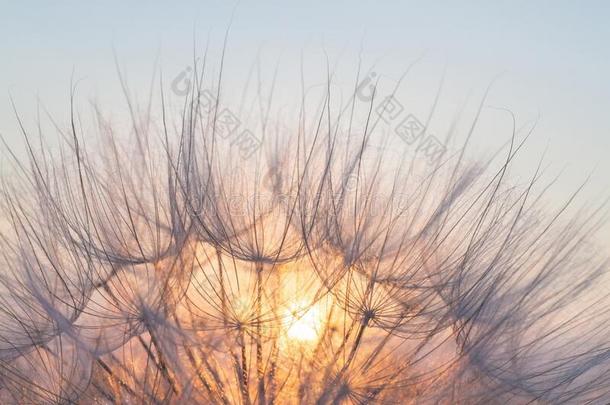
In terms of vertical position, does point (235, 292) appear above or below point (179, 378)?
above

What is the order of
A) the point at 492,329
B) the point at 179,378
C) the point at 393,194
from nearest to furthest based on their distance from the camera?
1. the point at 179,378
2. the point at 492,329
3. the point at 393,194

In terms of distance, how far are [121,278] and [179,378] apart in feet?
3.65

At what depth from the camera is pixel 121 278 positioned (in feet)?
27.3

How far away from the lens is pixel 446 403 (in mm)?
8297

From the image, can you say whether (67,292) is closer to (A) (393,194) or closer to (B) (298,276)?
(B) (298,276)

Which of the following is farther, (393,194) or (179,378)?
(393,194)

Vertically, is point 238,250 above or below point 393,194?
below

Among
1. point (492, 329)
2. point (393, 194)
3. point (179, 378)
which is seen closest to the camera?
point (179, 378)

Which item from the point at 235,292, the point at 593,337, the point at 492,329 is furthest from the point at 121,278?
the point at 593,337

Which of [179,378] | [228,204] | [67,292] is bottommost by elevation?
[179,378]

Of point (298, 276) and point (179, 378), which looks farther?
point (298, 276)

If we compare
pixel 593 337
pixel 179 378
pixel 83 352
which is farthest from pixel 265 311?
pixel 593 337

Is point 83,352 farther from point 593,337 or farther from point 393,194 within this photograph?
point 593,337

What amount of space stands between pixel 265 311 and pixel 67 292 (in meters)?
1.92
